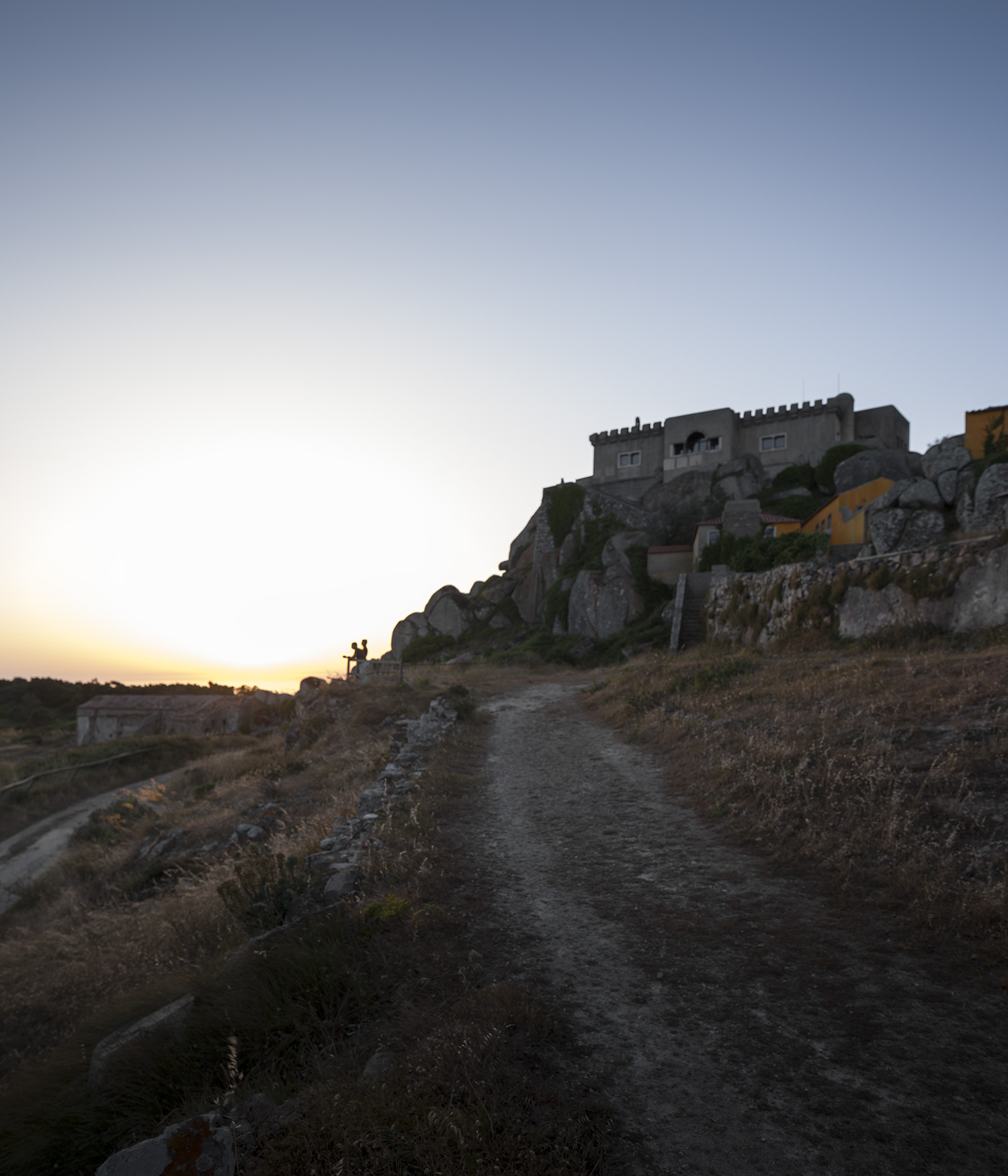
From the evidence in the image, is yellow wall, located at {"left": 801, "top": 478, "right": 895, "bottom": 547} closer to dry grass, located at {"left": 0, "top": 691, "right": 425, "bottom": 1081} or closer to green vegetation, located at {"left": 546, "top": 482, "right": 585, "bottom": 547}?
green vegetation, located at {"left": 546, "top": 482, "right": 585, "bottom": 547}

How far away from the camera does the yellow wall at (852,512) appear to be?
105 ft

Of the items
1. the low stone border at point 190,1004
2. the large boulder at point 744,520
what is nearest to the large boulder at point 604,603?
the large boulder at point 744,520

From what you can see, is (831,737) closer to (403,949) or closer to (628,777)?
(628,777)

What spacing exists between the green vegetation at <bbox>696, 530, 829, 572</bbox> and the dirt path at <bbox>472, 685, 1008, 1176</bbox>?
1032 inches

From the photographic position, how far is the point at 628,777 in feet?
36.7

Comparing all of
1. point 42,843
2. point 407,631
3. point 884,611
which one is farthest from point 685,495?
point 42,843

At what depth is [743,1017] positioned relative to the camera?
4.07 meters

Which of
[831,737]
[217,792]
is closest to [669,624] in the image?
[217,792]

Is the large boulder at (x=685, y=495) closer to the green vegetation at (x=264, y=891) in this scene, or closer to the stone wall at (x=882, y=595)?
the stone wall at (x=882, y=595)

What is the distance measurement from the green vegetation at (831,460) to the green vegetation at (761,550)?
11.2 m

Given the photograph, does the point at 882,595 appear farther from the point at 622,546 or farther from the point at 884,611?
the point at 622,546

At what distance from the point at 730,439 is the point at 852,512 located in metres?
19.6

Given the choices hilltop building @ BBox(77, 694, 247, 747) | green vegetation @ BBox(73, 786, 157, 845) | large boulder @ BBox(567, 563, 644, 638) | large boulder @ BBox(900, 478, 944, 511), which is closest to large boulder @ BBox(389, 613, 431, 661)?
hilltop building @ BBox(77, 694, 247, 747)

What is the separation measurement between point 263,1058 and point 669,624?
106ft
